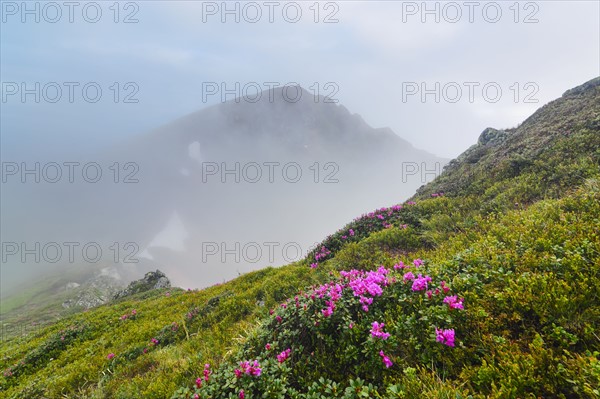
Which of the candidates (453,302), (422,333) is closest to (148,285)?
(422,333)

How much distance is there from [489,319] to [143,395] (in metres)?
6.58

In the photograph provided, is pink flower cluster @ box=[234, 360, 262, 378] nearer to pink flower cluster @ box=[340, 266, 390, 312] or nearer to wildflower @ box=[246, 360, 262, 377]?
wildflower @ box=[246, 360, 262, 377]

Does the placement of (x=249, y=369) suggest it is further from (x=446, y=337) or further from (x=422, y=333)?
(x=446, y=337)

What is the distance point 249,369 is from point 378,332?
6.58 ft

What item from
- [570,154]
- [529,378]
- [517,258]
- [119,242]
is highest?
[570,154]

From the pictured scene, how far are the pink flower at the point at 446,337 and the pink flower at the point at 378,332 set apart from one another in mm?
648

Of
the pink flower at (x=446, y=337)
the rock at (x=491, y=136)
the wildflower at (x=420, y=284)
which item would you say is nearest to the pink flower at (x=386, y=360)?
the pink flower at (x=446, y=337)

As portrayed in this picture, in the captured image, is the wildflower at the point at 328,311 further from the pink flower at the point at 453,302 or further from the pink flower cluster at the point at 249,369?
the pink flower at the point at 453,302

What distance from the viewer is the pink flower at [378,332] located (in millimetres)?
3696

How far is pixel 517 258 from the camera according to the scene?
450 cm

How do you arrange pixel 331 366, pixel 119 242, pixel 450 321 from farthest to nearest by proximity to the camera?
1. pixel 119 242
2. pixel 331 366
3. pixel 450 321

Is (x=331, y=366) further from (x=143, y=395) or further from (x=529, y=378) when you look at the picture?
(x=143, y=395)

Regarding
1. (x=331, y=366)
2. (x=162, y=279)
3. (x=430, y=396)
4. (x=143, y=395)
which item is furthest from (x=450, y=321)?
(x=162, y=279)

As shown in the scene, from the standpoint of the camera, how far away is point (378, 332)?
3.74 m
